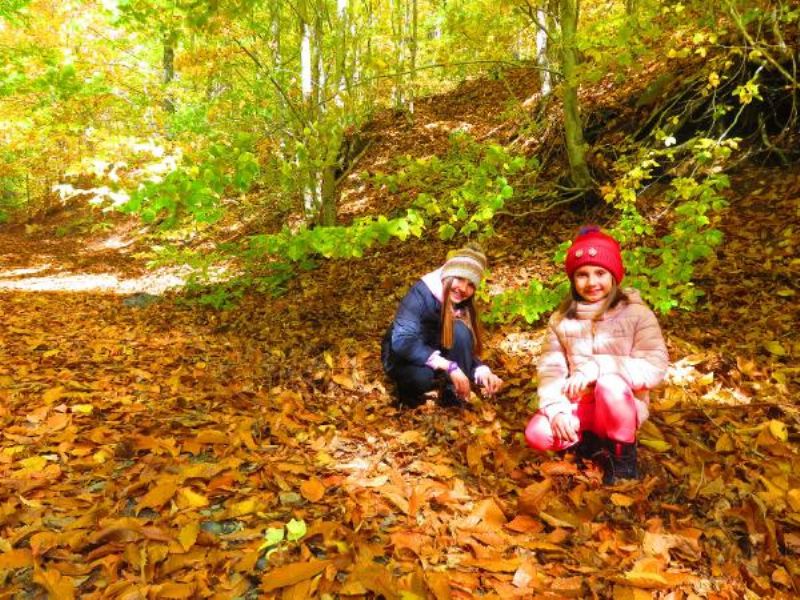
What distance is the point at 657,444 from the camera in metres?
2.75

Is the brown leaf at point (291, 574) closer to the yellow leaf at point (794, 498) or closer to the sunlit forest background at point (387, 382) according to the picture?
the sunlit forest background at point (387, 382)

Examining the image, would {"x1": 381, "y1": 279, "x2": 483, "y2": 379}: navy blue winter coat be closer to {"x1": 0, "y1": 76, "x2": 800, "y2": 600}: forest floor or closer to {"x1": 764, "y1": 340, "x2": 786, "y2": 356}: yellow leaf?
{"x1": 0, "y1": 76, "x2": 800, "y2": 600}: forest floor

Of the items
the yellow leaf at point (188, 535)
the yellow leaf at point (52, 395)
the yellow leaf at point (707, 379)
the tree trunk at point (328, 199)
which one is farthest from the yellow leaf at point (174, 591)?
the tree trunk at point (328, 199)

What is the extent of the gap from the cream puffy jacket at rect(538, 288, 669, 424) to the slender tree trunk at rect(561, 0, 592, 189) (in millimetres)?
3331

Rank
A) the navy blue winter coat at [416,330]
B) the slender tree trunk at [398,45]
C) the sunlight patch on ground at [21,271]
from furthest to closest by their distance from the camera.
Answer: the slender tree trunk at [398,45], the sunlight patch on ground at [21,271], the navy blue winter coat at [416,330]

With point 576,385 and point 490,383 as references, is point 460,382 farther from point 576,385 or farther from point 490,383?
point 576,385

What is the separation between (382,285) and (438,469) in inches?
152

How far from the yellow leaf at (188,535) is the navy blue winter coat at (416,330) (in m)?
1.59

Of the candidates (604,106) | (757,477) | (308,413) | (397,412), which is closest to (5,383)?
(308,413)

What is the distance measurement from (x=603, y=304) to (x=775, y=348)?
198cm

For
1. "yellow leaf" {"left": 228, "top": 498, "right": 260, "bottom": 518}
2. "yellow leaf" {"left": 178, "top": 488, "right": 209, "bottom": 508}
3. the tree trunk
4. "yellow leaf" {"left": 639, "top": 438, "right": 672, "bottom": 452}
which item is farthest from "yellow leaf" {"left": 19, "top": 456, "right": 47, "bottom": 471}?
the tree trunk

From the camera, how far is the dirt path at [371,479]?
1.81 meters

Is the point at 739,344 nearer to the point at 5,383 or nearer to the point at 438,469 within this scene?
the point at 438,469

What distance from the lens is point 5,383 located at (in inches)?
138
